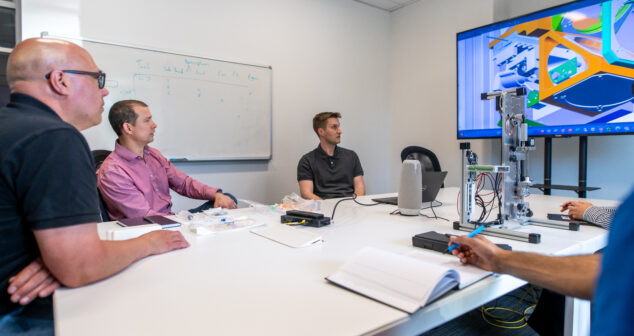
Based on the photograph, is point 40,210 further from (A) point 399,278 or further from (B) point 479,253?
(B) point 479,253

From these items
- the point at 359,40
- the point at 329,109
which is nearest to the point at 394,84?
the point at 359,40

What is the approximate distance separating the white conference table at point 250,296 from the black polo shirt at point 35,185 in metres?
0.17

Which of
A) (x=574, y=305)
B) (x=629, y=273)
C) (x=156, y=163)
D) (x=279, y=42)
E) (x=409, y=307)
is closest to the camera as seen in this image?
(x=629, y=273)

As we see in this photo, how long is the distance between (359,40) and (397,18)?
59 cm

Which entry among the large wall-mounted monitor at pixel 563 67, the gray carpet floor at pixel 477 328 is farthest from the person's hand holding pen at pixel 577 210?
the large wall-mounted monitor at pixel 563 67

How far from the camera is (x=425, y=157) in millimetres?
3383

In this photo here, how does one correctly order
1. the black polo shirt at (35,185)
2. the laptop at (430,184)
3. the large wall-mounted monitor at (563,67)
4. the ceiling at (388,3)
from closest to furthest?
the black polo shirt at (35,185) < the laptop at (430,184) < the large wall-mounted monitor at (563,67) < the ceiling at (388,3)

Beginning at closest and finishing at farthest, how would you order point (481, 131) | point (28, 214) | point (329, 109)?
point (28, 214), point (481, 131), point (329, 109)

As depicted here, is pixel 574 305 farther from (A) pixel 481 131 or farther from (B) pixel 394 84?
(B) pixel 394 84

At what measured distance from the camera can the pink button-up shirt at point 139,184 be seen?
199 centimetres

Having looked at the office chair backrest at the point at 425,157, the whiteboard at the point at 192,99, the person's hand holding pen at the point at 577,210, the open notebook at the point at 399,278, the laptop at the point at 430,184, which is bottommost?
the open notebook at the point at 399,278

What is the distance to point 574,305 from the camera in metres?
1.20

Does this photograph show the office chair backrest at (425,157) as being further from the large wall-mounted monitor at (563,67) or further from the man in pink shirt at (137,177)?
the man in pink shirt at (137,177)

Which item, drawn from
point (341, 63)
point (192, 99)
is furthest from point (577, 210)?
point (341, 63)
